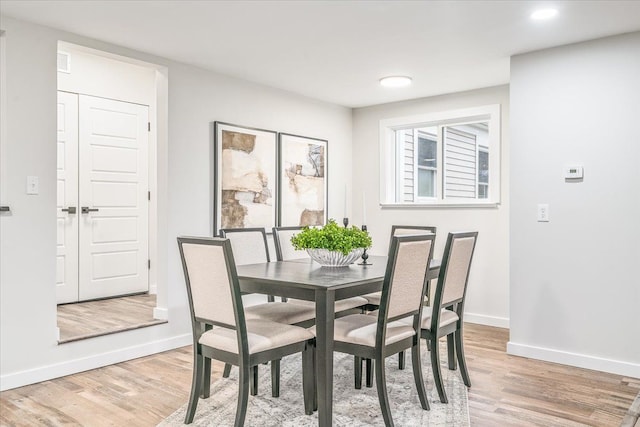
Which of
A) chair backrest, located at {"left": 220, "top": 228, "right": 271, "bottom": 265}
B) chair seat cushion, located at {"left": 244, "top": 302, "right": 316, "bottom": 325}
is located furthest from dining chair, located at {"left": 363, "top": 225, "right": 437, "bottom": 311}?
chair backrest, located at {"left": 220, "top": 228, "right": 271, "bottom": 265}

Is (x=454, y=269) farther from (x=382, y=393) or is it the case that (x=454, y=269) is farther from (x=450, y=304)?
(x=382, y=393)

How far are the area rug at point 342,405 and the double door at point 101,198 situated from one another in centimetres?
243

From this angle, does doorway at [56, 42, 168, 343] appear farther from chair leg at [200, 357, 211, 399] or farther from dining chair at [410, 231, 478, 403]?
dining chair at [410, 231, 478, 403]

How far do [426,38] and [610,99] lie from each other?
1304 millimetres

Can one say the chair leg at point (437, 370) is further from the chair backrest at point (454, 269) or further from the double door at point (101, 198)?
the double door at point (101, 198)

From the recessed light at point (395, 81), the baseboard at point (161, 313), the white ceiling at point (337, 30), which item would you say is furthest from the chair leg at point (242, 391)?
the recessed light at point (395, 81)

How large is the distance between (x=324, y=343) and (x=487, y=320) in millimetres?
2912

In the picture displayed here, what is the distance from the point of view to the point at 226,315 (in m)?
2.34

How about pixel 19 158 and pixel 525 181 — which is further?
pixel 525 181

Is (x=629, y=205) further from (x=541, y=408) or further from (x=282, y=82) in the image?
(x=282, y=82)

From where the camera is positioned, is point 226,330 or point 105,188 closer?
point 226,330

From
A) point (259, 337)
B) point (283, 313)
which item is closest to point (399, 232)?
point (283, 313)

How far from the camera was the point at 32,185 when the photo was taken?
3143 mm

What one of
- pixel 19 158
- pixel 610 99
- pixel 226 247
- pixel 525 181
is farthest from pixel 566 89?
pixel 19 158
